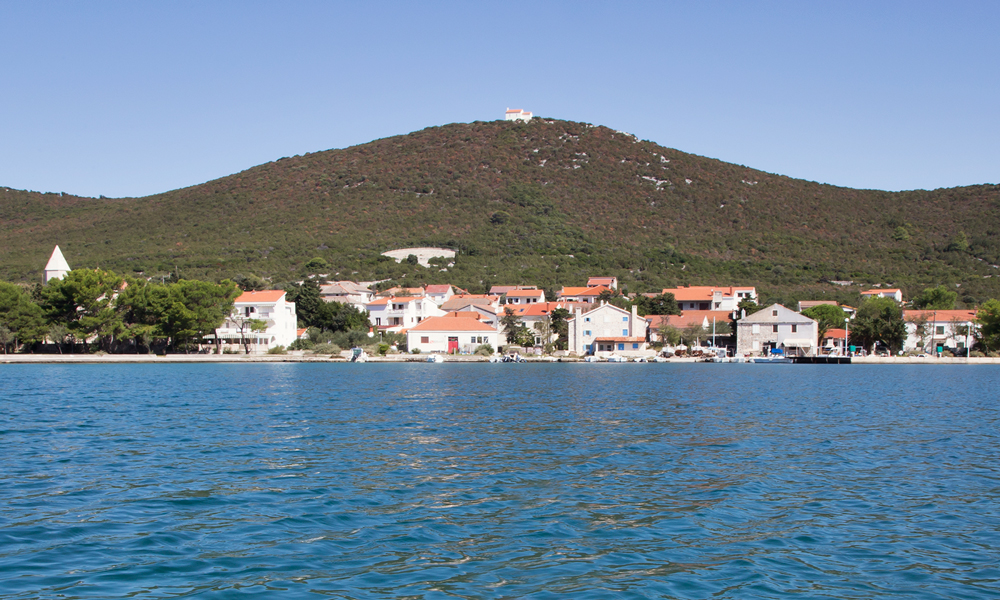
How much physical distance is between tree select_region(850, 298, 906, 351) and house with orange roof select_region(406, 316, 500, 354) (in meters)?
34.3

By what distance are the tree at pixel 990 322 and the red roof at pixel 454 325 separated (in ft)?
140

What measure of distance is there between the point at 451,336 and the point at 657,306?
22841 millimetres

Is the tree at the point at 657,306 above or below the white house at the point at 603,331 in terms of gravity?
above

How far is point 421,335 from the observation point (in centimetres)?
6925

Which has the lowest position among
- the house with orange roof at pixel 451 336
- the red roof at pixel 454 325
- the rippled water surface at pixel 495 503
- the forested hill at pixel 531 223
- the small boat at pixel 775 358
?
the rippled water surface at pixel 495 503

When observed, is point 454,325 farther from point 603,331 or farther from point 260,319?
point 260,319

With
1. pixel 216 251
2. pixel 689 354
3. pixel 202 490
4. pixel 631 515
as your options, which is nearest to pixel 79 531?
pixel 202 490

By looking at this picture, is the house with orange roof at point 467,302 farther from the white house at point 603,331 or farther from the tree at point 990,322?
the tree at point 990,322

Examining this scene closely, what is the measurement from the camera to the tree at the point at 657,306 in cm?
7886

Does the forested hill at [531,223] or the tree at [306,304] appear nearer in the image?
the tree at [306,304]

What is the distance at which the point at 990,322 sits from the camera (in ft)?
218

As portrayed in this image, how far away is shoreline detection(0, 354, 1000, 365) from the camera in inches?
2280

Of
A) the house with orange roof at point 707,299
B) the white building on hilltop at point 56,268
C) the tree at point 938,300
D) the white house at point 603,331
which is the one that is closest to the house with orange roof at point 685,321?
the white house at point 603,331

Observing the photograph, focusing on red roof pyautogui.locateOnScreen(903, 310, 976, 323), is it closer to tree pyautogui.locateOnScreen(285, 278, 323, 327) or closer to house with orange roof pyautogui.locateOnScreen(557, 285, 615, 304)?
house with orange roof pyautogui.locateOnScreen(557, 285, 615, 304)
